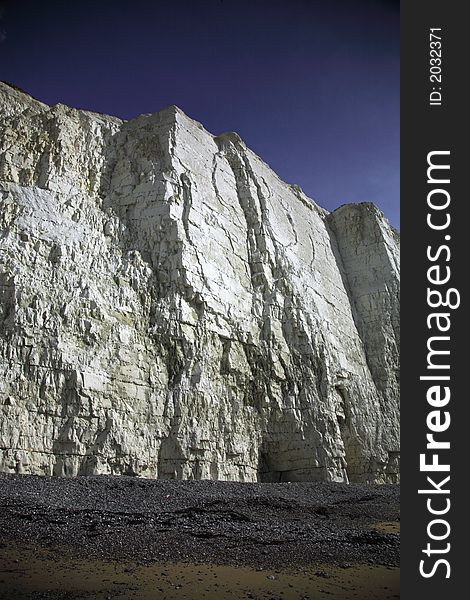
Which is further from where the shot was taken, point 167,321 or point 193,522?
point 167,321

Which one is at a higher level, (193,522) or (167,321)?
(167,321)

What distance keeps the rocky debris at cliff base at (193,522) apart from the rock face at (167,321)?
311 cm

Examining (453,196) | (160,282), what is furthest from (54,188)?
(453,196)

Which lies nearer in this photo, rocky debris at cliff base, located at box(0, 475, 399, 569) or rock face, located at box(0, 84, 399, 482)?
rocky debris at cliff base, located at box(0, 475, 399, 569)

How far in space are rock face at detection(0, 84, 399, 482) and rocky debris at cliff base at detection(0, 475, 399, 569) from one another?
3.11 meters

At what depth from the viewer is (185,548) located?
7.66 m

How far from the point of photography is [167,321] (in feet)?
66.6

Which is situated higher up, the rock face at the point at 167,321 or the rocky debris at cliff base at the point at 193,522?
the rock face at the point at 167,321

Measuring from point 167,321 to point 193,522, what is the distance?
36.2 ft

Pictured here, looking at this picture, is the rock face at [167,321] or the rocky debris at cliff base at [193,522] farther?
the rock face at [167,321]

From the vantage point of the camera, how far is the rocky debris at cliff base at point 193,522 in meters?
7.48

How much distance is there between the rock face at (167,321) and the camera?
16.8 metres

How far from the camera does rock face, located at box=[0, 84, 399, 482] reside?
659 inches

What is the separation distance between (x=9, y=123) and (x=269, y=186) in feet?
46.7
